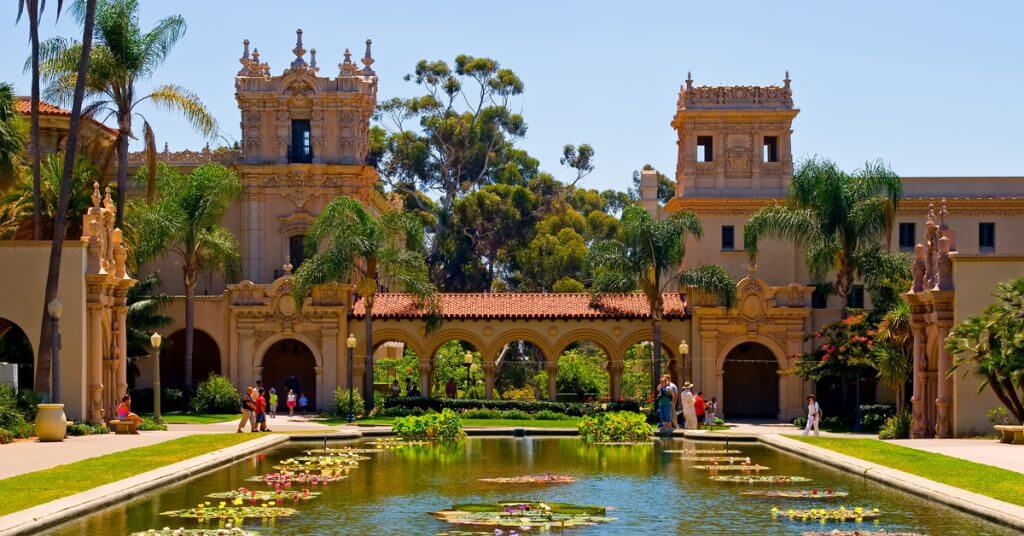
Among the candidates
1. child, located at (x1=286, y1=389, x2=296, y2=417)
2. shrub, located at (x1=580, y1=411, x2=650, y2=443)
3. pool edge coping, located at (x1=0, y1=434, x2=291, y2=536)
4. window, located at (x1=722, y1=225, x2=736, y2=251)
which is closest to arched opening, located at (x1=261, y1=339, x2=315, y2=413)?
child, located at (x1=286, y1=389, x2=296, y2=417)

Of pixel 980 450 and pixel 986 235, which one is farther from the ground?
pixel 986 235

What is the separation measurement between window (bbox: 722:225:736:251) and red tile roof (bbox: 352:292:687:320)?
221 inches

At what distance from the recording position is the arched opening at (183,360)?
54.3 m

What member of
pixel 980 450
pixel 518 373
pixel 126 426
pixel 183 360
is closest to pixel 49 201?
pixel 126 426

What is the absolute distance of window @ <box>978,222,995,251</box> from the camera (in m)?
57.7

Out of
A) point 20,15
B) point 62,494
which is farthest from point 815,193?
point 62,494

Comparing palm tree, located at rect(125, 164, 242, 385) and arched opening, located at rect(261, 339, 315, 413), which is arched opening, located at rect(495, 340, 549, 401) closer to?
arched opening, located at rect(261, 339, 315, 413)

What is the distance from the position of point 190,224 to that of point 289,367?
8.32 meters

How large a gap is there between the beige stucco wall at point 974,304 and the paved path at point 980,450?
1.25m

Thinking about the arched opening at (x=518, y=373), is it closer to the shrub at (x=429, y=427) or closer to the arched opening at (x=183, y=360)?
the arched opening at (x=183, y=360)

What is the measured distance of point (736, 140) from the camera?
2302 inches

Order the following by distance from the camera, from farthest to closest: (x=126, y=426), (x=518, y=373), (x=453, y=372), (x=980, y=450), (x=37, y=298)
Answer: (x=518, y=373) → (x=453, y=372) → (x=126, y=426) → (x=37, y=298) → (x=980, y=450)

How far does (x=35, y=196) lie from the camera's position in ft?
124

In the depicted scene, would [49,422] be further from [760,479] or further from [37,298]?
[760,479]
